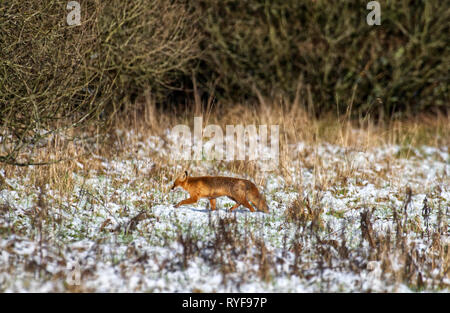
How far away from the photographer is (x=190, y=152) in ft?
25.6

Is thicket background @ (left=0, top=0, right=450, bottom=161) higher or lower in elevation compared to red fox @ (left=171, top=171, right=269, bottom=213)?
higher

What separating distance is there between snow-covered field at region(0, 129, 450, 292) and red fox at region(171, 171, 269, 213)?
176 mm

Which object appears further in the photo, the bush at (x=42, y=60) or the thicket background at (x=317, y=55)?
the thicket background at (x=317, y=55)

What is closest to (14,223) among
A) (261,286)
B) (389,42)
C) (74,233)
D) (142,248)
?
(74,233)

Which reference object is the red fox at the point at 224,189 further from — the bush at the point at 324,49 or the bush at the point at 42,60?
the bush at the point at 324,49

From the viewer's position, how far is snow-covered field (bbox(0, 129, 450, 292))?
3877 mm

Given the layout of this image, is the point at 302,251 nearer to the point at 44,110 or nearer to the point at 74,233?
the point at 74,233

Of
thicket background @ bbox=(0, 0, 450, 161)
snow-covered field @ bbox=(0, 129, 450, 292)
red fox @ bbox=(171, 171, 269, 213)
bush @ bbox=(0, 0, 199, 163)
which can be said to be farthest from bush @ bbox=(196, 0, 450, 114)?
red fox @ bbox=(171, 171, 269, 213)

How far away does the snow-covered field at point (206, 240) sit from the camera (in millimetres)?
3877

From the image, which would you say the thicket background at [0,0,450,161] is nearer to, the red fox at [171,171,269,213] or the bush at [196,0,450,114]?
the bush at [196,0,450,114]

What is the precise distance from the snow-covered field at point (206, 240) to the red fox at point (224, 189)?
176 millimetres

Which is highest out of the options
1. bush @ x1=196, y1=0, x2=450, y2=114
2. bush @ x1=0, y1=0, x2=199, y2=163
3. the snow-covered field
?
bush @ x1=196, y1=0, x2=450, y2=114

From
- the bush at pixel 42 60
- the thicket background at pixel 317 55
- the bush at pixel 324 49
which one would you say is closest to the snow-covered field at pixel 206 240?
the bush at pixel 42 60

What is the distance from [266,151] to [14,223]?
4.23 m
